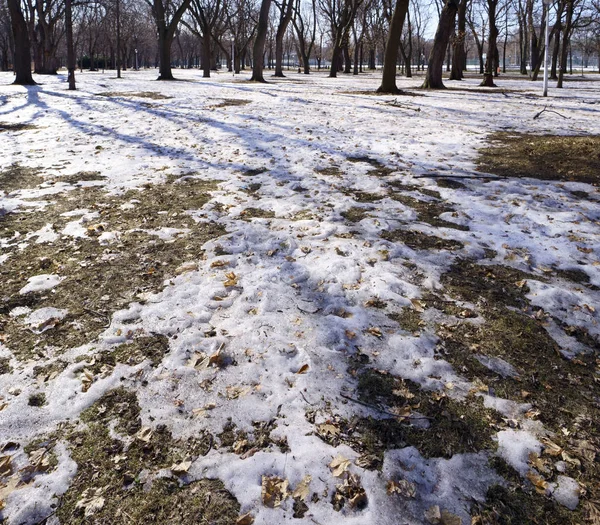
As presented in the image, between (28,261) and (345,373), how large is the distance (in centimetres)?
309

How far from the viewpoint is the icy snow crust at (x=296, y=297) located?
79.4 inches

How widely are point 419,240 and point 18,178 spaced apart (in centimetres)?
554

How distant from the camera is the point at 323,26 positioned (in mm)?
53125

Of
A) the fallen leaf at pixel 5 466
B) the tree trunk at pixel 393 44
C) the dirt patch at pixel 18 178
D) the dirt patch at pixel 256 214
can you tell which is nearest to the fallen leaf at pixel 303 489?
the fallen leaf at pixel 5 466

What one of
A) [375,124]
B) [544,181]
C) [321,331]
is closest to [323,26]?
[375,124]

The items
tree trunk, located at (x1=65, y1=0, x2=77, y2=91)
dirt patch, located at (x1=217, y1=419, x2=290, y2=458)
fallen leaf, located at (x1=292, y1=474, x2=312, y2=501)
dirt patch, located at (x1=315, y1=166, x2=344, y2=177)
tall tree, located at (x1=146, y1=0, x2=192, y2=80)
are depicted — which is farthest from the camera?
tall tree, located at (x1=146, y1=0, x2=192, y2=80)

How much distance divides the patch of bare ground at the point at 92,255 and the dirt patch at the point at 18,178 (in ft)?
2.37

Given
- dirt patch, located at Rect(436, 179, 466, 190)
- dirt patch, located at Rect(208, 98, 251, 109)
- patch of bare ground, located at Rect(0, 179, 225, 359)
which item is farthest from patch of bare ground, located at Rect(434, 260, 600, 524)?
dirt patch, located at Rect(208, 98, 251, 109)

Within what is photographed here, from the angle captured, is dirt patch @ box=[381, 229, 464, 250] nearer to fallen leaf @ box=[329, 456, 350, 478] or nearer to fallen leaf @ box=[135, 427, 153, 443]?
fallen leaf @ box=[329, 456, 350, 478]

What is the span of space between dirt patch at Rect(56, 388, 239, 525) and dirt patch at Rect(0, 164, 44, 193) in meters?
4.71

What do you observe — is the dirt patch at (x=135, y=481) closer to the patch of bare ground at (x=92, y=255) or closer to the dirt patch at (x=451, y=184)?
the patch of bare ground at (x=92, y=255)

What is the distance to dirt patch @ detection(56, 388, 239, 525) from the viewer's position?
1.82 m

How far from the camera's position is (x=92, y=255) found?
4031mm

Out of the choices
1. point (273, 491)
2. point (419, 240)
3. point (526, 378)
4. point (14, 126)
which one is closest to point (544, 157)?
point (419, 240)
